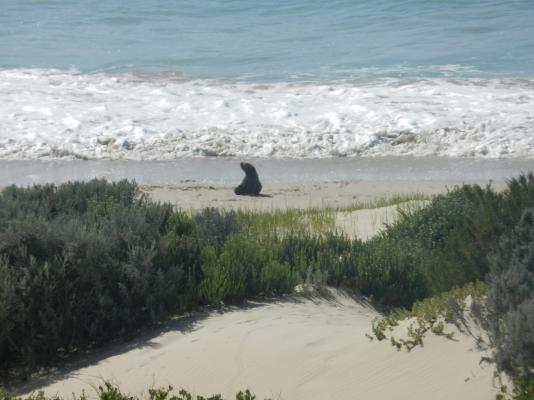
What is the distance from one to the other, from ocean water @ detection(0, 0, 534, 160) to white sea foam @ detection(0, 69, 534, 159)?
4cm

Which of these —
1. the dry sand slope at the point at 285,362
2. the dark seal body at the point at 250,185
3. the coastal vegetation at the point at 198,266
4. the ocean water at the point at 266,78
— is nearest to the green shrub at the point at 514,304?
the coastal vegetation at the point at 198,266

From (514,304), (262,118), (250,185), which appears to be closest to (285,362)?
(514,304)

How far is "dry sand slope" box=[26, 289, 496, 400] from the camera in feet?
15.6

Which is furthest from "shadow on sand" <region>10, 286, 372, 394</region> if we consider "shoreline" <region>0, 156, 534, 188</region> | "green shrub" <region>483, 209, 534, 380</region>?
"shoreline" <region>0, 156, 534, 188</region>

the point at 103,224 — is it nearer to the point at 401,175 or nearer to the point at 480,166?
the point at 401,175

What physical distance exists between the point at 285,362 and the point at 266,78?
19.9m

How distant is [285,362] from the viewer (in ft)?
17.4

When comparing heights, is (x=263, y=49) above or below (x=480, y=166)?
above

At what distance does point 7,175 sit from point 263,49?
1561 centimetres

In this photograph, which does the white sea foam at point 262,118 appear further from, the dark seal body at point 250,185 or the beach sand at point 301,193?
the dark seal body at point 250,185

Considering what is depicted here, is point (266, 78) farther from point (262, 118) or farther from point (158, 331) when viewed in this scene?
point (158, 331)

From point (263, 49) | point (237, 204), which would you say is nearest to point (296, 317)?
point (237, 204)

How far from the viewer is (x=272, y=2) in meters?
38.8

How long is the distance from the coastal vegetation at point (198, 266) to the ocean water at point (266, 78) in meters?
8.91
